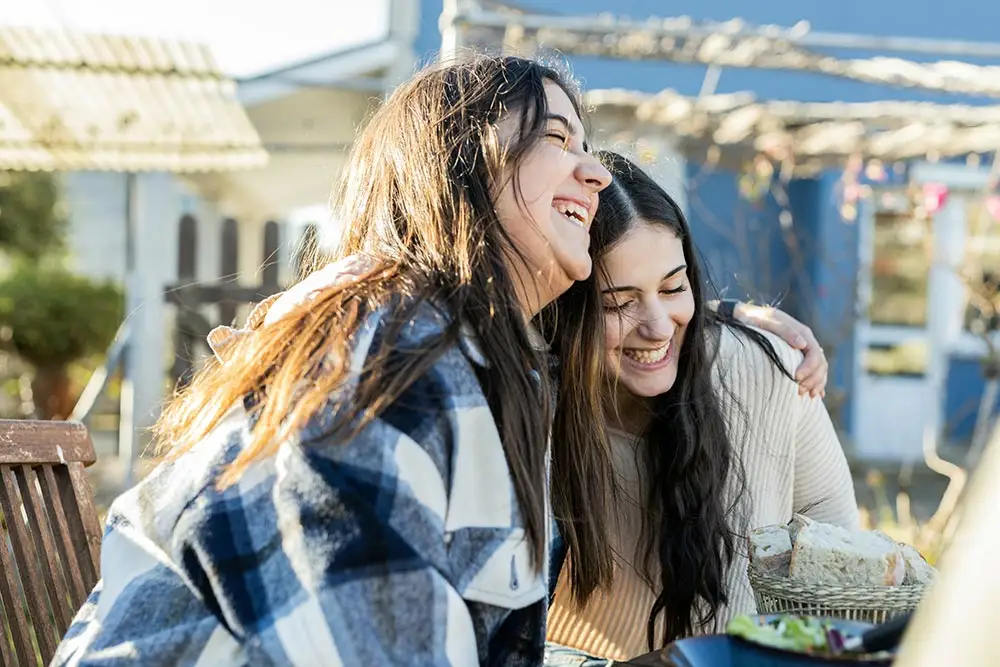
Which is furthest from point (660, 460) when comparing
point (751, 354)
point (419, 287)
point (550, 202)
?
point (419, 287)

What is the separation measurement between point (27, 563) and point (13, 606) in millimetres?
118

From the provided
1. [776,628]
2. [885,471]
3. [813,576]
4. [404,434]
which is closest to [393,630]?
[404,434]

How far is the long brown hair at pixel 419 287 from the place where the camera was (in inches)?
65.4

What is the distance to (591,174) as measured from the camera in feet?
7.36

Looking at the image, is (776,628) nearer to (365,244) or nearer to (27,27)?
(365,244)

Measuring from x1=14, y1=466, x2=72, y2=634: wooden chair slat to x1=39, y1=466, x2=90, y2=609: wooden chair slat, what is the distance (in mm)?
23

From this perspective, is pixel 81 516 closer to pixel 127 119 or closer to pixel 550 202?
pixel 550 202

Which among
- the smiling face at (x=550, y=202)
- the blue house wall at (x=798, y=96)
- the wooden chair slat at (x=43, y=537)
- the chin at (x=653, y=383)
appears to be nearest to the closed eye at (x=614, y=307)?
the chin at (x=653, y=383)

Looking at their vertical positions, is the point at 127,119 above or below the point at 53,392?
above

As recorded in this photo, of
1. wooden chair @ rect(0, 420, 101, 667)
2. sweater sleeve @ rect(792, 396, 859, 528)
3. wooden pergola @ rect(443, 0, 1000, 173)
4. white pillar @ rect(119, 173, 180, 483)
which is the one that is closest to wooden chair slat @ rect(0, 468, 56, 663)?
wooden chair @ rect(0, 420, 101, 667)

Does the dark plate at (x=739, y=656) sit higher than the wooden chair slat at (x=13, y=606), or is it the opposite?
the dark plate at (x=739, y=656)

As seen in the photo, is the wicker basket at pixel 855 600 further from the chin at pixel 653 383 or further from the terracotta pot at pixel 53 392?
the terracotta pot at pixel 53 392

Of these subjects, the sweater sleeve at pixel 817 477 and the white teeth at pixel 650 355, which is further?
the sweater sleeve at pixel 817 477

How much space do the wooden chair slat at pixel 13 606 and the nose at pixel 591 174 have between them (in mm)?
1184
